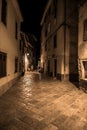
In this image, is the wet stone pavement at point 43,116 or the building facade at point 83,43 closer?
the wet stone pavement at point 43,116

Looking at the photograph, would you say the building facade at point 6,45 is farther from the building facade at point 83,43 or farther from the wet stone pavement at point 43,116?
the building facade at point 83,43

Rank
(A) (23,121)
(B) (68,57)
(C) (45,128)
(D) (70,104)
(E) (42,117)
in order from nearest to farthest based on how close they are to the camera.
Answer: (C) (45,128) → (A) (23,121) → (E) (42,117) → (D) (70,104) → (B) (68,57)

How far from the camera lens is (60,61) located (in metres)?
13.7

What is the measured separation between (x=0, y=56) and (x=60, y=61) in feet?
25.5

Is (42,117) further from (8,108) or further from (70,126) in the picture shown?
(8,108)

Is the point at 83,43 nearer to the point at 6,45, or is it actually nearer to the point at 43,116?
the point at 6,45

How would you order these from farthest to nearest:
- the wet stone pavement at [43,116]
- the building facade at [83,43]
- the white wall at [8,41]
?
the building facade at [83,43] → the white wall at [8,41] → the wet stone pavement at [43,116]

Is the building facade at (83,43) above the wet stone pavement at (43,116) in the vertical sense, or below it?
above

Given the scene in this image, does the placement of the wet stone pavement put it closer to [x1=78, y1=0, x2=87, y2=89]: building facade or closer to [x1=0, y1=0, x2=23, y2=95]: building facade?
[x1=0, y1=0, x2=23, y2=95]: building facade

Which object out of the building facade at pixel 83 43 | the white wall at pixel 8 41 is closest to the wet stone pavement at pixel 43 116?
the white wall at pixel 8 41

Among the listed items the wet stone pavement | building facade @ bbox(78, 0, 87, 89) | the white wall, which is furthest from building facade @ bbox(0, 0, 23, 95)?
building facade @ bbox(78, 0, 87, 89)

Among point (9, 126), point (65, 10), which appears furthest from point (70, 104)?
point (65, 10)

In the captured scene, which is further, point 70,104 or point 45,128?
point 70,104

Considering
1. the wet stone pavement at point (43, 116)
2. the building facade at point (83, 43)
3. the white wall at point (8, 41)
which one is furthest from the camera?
the building facade at point (83, 43)
